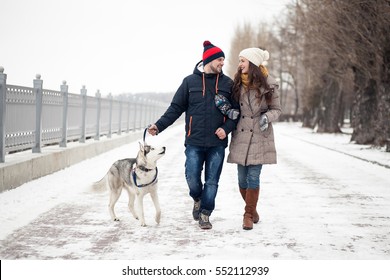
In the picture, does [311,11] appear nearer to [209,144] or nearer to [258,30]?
[209,144]

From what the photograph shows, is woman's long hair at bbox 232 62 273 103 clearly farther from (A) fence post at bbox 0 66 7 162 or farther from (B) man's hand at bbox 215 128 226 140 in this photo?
(A) fence post at bbox 0 66 7 162

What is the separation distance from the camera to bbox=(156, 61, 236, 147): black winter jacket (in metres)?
6.59

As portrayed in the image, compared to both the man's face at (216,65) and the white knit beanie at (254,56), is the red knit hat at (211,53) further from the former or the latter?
the white knit beanie at (254,56)

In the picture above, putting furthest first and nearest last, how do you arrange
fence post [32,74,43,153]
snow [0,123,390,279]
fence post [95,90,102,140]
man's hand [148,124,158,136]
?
fence post [95,90,102,140]
fence post [32,74,43,153]
man's hand [148,124,158,136]
snow [0,123,390,279]

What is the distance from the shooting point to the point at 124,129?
26312 millimetres

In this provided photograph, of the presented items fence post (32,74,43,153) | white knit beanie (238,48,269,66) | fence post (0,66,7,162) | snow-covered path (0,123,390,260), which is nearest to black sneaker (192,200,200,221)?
snow-covered path (0,123,390,260)

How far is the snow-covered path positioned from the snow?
0.4 inches

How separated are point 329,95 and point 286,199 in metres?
24.9

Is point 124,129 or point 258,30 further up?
point 258,30

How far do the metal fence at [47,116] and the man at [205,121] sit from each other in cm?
437

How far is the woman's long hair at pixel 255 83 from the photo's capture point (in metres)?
6.58

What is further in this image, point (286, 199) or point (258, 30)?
point (258, 30)

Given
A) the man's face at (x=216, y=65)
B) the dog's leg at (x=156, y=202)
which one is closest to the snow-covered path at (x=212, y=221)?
the dog's leg at (x=156, y=202)

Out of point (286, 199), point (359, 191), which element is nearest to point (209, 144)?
point (286, 199)
